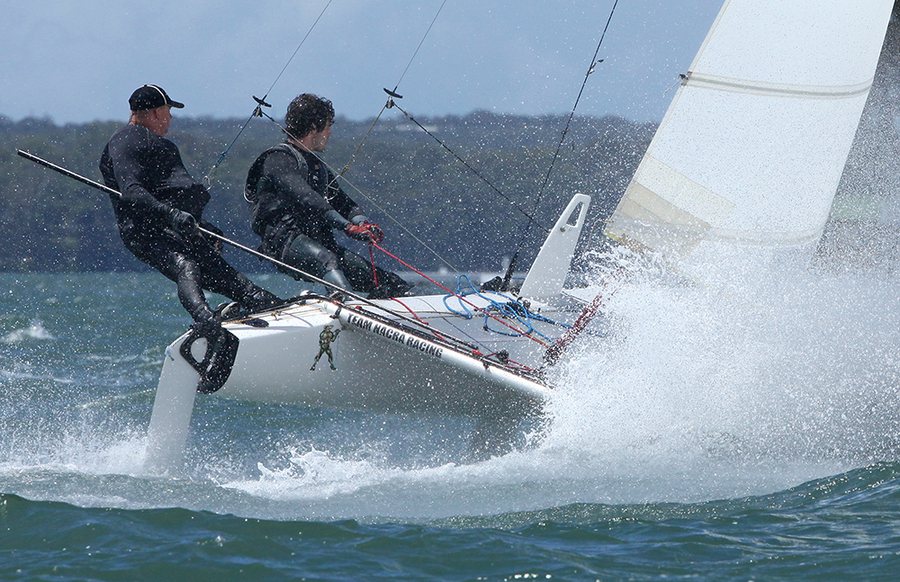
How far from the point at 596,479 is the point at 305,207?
1.71m

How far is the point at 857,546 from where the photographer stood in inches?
108

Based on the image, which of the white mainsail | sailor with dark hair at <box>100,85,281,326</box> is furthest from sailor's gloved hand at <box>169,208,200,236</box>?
the white mainsail

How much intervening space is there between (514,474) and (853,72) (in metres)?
2.90

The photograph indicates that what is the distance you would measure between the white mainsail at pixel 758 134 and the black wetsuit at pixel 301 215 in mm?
1466

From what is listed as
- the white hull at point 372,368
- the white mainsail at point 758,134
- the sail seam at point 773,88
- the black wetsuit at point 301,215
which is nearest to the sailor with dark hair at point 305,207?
the black wetsuit at point 301,215

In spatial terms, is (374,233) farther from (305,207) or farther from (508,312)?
(508,312)

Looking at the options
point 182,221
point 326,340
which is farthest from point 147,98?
point 326,340

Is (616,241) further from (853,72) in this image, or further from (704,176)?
(853,72)

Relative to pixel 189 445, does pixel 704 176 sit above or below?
above

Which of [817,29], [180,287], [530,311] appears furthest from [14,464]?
[817,29]

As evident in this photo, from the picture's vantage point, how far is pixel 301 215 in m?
4.20

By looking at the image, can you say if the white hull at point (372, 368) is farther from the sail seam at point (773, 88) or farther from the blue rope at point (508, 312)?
the sail seam at point (773, 88)

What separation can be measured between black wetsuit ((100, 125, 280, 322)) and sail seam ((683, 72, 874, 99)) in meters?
2.67

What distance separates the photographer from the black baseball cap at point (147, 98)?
3664mm
